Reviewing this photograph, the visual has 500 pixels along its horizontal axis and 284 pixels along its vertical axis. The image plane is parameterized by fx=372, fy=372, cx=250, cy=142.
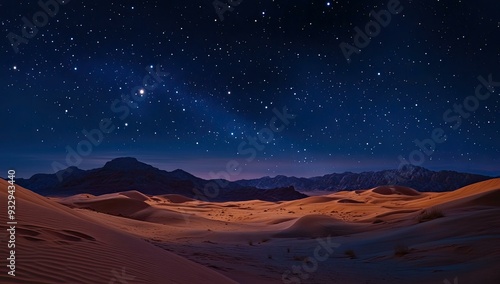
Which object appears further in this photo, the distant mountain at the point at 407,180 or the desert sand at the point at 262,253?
the distant mountain at the point at 407,180

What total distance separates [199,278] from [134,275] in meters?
1.28

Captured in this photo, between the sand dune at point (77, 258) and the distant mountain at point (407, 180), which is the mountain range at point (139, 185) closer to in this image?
the sand dune at point (77, 258)

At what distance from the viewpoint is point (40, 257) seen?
12.7 feet

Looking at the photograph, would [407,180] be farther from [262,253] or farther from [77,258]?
[77,258]

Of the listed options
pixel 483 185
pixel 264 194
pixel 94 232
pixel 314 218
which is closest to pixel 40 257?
pixel 94 232

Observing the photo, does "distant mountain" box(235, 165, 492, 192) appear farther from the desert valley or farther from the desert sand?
the desert sand

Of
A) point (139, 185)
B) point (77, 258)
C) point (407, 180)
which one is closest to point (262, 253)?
point (77, 258)

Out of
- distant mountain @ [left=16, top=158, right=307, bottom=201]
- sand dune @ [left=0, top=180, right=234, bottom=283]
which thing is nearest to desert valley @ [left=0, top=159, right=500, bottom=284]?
sand dune @ [left=0, top=180, right=234, bottom=283]

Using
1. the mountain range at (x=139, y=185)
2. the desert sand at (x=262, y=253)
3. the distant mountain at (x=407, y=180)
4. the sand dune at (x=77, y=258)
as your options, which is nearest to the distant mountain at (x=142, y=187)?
the mountain range at (x=139, y=185)

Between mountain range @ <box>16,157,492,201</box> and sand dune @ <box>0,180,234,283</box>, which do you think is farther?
mountain range @ <box>16,157,492,201</box>

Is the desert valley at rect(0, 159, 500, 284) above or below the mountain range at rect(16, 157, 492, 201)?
below

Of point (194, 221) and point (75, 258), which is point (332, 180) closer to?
point (194, 221)

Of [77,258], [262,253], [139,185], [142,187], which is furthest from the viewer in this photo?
[139,185]

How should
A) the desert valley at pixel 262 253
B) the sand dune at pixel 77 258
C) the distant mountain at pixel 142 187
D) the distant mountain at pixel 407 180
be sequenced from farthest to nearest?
the distant mountain at pixel 407 180 < the distant mountain at pixel 142 187 < the desert valley at pixel 262 253 < the sand dune at pixel 77 258
